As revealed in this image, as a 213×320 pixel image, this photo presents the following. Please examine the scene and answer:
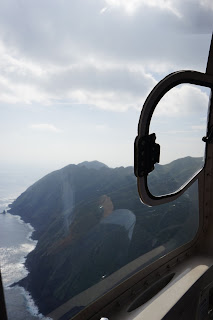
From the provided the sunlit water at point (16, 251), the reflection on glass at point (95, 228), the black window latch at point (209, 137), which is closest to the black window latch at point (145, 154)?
the reflection on glass at point (95, 228)

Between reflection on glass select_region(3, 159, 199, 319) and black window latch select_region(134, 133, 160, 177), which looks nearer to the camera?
black window latch select_region(134, 133, 160, 177)

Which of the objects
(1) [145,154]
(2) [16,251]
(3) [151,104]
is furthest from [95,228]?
(3) [151,104]

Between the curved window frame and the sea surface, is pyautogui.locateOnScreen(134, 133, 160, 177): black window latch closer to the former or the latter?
the curved window frame

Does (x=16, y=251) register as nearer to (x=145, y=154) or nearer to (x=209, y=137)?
(x=145, y=154)

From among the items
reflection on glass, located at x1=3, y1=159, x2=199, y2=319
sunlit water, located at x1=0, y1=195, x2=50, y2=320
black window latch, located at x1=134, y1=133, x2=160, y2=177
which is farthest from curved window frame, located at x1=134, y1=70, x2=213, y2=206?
sunlit water, located at x1=0, y1=195, x2=50, y2=320

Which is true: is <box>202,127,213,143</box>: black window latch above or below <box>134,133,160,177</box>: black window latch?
above

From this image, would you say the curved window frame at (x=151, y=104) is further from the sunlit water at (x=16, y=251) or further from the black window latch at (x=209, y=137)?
the sunlit water at (x=16, y=251)

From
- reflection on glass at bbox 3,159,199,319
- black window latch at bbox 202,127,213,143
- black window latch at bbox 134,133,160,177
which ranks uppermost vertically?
black window latch at bbox 202,127,213,143
